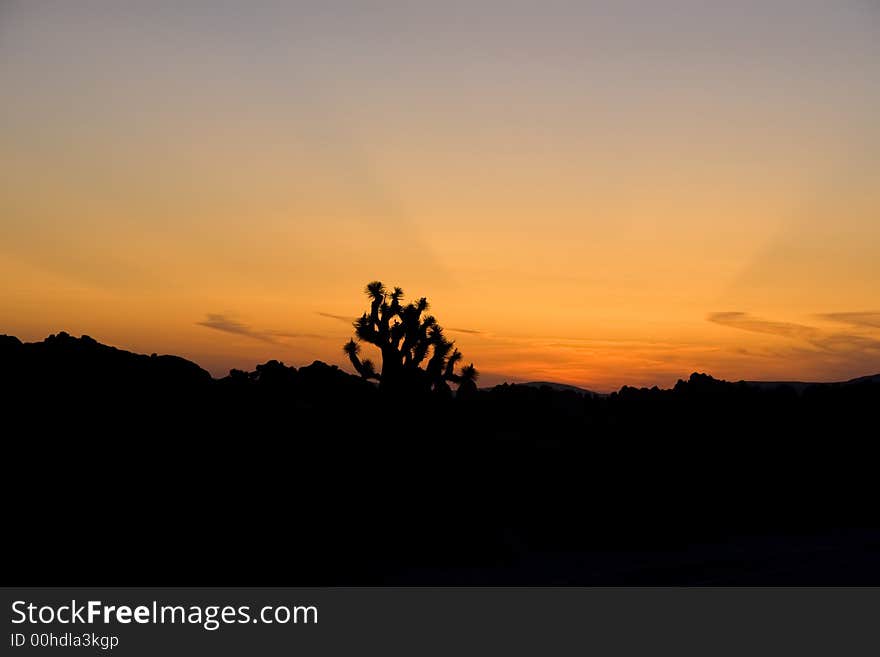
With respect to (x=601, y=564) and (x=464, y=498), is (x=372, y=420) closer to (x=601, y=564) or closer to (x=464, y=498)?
(x=464, y=498)

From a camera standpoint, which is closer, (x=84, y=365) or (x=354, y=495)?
(x=84, y=365)

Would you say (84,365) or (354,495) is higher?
(84,365)

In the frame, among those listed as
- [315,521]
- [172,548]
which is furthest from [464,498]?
[172,548]

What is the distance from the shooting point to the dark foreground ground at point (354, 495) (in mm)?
11844

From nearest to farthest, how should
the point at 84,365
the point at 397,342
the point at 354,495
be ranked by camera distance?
the point at 84,365
the point at 354,495
the point at 397,342

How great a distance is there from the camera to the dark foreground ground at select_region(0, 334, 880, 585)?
1184 centimetres

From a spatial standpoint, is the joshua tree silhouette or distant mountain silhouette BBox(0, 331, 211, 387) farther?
the joshua tree silhouette

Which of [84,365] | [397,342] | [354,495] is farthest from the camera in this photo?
[397,342]

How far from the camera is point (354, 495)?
14414 millimetres

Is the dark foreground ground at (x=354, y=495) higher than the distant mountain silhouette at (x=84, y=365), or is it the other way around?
the distant mountain silhouette at (x=84, y=365)

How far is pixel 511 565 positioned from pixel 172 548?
5.17 m

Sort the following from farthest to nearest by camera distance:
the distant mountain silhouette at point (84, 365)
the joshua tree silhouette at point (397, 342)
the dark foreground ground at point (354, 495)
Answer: the joshua tree silhouette at point (397, 342) → the distant mountain silhouette at point (84, 365) → the dark foreground ground at point (354, 495)

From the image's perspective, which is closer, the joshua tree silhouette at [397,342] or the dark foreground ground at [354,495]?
the dark foreground ground at [354,495]

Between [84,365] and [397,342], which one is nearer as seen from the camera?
[84,365]
